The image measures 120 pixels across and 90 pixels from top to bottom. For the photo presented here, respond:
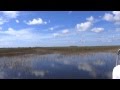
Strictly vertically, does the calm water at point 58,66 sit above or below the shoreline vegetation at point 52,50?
below

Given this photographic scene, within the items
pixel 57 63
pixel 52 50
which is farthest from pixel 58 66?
pixel 52 50

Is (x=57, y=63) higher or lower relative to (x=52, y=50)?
lower

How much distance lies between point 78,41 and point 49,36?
1.20ft

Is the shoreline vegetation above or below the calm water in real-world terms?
above

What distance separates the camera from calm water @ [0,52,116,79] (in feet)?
6.73

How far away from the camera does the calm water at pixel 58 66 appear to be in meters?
2.05

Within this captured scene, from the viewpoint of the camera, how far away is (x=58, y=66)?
2090 mm

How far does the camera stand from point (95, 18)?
2.04 metres

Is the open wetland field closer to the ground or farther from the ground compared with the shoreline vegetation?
closer to the ground

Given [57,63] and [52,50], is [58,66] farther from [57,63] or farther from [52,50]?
[52,50]

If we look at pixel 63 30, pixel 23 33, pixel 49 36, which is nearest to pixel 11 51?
pixel 23 33

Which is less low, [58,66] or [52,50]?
[52,50]

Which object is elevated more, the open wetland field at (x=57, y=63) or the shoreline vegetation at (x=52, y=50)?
the shoreline vegetation at (x=52, y=50)
